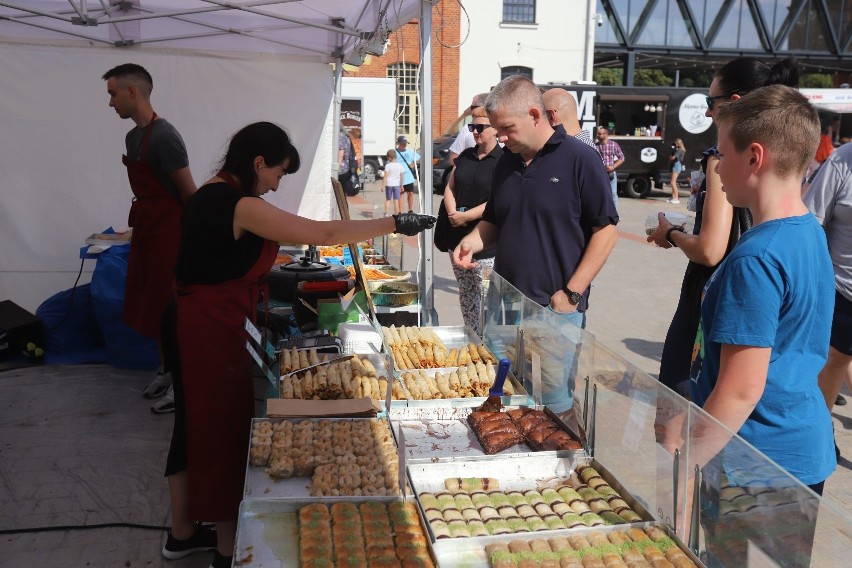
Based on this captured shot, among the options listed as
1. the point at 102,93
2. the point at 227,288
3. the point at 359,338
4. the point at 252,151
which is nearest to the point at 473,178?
the point at 359,338

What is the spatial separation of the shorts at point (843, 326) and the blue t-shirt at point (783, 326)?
2.34 metres

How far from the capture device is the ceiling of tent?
5.69 meters

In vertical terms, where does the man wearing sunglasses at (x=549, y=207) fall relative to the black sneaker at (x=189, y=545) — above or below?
above

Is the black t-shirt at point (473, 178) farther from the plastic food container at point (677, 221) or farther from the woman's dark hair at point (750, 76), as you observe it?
the woman's dark hair at point (750, 76)

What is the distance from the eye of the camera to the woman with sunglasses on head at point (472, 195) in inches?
203

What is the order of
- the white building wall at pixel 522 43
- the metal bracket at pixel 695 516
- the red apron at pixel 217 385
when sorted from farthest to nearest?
1. the white building wall at pixel 522 43
2. the red apron at pixel 217 385
3. the metal bracket at pixel 695 516

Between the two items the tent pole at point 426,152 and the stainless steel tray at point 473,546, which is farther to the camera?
the tent pole at point 426,152

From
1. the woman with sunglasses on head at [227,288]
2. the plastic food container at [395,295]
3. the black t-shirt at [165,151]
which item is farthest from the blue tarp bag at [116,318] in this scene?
the woman with sunglasses on head at [227,288]

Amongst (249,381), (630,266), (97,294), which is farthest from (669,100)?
(249,381)

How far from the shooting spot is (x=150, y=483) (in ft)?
13.3

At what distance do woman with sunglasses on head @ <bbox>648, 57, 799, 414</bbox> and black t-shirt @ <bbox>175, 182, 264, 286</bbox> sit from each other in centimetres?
160

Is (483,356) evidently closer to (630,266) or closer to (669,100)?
(630,266)

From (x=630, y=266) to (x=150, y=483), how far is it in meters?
8.26

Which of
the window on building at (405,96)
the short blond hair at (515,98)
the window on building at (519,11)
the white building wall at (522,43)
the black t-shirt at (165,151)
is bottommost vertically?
the black t-shirt at (165,151)
